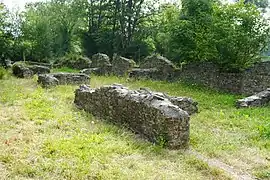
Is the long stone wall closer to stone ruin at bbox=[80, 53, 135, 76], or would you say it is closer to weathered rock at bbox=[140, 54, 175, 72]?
weathered rock at bbox=[140, 54, 175, 72]

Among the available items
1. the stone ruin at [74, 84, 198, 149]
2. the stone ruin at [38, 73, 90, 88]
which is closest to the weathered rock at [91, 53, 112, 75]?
the stone ruin at [38, 73, 90, 88]

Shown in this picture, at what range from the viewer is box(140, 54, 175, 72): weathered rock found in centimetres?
2000

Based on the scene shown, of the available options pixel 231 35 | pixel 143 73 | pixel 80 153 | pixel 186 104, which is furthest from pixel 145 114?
pixel 143 73

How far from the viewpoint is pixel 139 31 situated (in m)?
29.9

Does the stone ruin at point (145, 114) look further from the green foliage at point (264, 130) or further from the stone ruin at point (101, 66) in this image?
the stone ruin at point (101, 66)

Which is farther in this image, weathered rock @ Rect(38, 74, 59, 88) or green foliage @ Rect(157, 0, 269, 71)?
green foliage @ Rect(157, 0, 269, 71)

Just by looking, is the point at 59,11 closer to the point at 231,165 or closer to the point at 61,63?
the point at 61,63

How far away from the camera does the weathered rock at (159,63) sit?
20000 mm

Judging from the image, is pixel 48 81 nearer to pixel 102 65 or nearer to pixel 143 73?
pixel 143 73

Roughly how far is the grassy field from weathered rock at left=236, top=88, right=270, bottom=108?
1218 mm

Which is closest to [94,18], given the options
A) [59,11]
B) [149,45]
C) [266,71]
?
[59,11]

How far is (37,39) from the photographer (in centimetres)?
2934

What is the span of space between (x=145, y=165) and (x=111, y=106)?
10.5ft

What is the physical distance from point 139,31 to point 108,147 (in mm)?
24608
